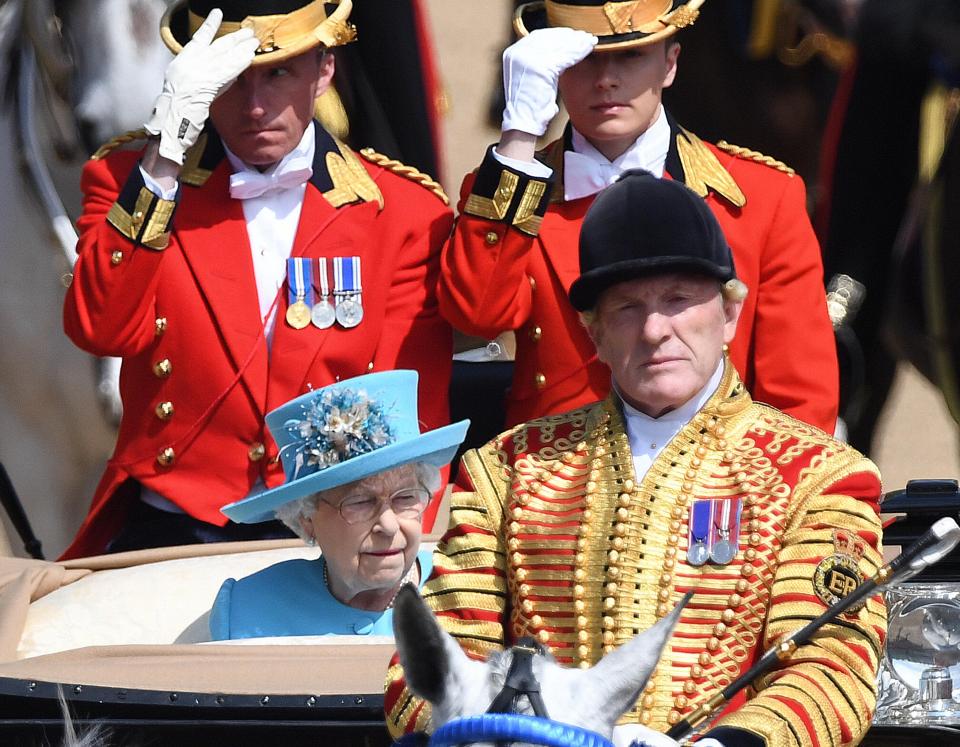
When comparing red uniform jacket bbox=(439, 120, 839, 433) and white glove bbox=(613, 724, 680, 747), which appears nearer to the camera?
white glove bbox=(613, 724, 680, 747)

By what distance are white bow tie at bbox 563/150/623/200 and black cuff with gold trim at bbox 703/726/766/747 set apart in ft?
5.60

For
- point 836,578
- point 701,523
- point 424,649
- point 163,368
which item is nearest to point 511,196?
point 163,368

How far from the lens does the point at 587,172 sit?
414 centimetres

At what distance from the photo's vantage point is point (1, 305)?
6.04 m

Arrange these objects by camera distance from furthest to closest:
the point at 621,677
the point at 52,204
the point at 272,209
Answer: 1. the point at 52,204
2. the point at 272,209
3. the point at 621,677

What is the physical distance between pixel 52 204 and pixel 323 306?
5.84 ft

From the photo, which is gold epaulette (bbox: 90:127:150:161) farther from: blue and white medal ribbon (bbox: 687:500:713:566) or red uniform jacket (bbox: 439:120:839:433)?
blue and white medal ribbon (bbox: 687:500:713:566)

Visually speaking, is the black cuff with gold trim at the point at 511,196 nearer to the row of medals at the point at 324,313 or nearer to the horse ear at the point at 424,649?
the row of medals at the point at 324,313

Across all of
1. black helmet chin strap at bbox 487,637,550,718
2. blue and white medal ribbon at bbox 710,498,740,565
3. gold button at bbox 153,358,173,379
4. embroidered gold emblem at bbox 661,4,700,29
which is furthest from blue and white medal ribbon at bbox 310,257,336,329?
black helmet chin strap at bbox 487,637,550,718

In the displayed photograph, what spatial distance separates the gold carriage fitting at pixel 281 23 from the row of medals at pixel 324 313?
434 mm

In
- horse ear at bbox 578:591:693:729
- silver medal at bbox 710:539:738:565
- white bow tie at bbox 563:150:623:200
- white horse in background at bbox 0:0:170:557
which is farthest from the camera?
white horse in background at bbox 0:0:170:557

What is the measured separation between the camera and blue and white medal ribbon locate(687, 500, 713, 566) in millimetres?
2844

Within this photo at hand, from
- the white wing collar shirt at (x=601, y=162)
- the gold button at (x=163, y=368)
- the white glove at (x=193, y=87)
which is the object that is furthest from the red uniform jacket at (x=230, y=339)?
the white wing collar shirt at (x=601, y=162)

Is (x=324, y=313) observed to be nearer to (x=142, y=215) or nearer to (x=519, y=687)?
(x=142, y=215)
